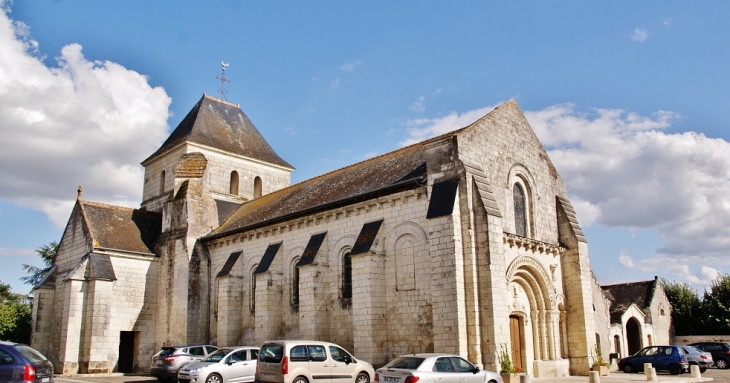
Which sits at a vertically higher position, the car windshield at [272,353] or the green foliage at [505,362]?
the car windshield at [272,353]

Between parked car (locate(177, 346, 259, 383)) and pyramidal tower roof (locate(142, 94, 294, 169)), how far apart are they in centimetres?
1681

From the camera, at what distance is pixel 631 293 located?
37688 mm

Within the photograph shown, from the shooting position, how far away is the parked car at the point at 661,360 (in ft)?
73.3

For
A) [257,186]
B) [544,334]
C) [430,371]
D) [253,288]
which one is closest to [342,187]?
[253,288]

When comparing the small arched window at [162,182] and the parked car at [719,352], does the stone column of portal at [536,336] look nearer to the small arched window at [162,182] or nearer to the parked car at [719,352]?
the parked car at [719,352]

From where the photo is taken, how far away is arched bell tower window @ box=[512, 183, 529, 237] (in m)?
20.5

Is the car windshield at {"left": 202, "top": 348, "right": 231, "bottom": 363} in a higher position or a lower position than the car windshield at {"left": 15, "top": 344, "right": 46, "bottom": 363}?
lower

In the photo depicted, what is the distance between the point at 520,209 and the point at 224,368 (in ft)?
37.0

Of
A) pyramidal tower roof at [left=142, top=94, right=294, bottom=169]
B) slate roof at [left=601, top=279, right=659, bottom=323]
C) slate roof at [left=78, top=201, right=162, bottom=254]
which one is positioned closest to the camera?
slate roof at [left=78, top=201, right=162, bottom=254]

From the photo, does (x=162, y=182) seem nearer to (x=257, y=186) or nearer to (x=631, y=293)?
(x=257, y=186)

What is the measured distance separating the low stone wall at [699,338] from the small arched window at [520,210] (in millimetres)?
22471

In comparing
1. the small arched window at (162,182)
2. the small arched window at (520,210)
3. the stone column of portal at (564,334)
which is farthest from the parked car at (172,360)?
the small arched window at (162,182)

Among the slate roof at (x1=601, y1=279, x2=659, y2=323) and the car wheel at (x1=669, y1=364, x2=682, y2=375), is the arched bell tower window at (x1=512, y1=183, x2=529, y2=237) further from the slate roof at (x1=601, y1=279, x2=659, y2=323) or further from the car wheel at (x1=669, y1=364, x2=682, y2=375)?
the slate roof at (x1=601, y1=279, x2=659, y2=323)

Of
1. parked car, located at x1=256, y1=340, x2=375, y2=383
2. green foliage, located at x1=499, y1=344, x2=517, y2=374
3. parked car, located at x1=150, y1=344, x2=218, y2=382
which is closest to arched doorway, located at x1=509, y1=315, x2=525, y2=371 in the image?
green foliage, located at x1=499, y1=344, x2=517, y2=374
